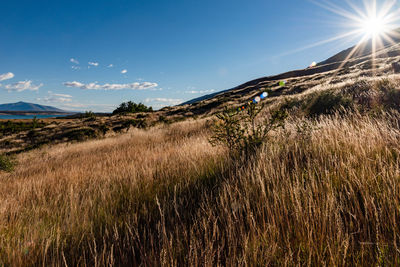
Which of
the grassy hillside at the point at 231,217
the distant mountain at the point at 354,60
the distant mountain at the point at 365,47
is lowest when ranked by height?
the grassy hillside at the point at 231,217

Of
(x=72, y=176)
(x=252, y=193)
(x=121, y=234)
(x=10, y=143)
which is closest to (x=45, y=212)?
(x=121, y=234)

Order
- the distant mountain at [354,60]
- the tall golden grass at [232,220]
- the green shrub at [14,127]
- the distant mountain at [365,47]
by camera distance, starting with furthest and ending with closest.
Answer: the distant mountain at [365,47] → the distant mountain at [354,60] → the green shrub at [14,127] → the tall golden grass at [232,220]

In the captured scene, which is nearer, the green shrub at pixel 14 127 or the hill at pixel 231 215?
the hill at pixel 231 215

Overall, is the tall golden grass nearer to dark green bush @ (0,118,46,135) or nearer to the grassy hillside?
the grassy hillside

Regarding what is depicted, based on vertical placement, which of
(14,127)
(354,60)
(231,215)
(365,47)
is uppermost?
(365,47)

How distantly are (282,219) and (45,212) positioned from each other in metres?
2.45

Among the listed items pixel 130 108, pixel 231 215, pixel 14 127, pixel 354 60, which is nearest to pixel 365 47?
pixel 354 60

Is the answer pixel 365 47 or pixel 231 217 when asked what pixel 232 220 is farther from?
pixel 365 47

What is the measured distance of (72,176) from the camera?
132 inches

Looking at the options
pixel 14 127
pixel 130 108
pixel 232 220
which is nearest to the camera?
pixel 232 220

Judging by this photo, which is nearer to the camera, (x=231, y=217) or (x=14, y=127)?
(x=231, y=217)

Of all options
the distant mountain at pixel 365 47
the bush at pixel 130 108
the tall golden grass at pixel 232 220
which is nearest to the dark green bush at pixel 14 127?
the bush at pixel 130 108

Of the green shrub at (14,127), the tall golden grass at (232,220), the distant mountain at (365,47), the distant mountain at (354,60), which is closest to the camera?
the tall golden grass at (232,220)

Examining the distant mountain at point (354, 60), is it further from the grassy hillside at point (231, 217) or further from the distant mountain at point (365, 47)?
the grassy hillside at point (231, 217)
